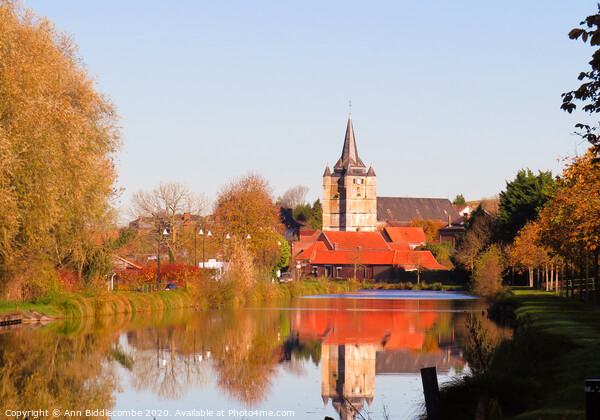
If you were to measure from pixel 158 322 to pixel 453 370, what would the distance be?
17.9 meters

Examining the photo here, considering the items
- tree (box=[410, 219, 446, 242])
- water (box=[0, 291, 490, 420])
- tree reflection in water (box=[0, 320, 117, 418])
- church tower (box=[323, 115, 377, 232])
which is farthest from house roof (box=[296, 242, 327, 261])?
tree reflection in water (box=[0, 320, 117, 418])

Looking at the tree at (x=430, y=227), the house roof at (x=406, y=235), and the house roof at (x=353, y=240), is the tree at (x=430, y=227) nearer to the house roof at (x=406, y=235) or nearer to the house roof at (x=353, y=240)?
the house roof at (x=406, y=235)

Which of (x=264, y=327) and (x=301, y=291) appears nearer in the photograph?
(x=264, y=327)

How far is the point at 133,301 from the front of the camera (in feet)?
133

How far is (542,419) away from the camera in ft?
35.2

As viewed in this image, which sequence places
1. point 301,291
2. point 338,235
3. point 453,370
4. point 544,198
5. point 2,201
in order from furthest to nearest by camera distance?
point 338,235 < point 301,291 < point 544,198 < point 2,201 < point 453,370

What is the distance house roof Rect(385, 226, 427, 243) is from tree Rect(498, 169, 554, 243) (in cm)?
7933

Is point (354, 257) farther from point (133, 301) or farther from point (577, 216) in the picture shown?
point (577, 216)

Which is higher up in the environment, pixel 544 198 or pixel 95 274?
pixel 544 198

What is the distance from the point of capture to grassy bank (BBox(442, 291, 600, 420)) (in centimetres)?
1203

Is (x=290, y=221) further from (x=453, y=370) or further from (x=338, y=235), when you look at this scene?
(x=453, y=370)

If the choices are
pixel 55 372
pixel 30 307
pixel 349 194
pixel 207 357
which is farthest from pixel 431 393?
pixel 349 194

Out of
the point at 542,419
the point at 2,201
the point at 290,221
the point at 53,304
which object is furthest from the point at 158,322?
the point at 290,221

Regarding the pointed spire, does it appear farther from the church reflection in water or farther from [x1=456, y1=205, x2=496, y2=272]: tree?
the church reflection in water
